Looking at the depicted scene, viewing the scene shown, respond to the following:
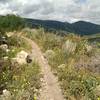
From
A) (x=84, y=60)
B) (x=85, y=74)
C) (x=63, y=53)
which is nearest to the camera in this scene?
(x=85, y=74)

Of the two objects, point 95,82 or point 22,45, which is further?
point 22,45

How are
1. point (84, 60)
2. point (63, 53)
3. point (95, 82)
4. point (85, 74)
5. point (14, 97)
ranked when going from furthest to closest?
1. point (63, 53)
2. point (84, 60)
3. point (85, 74)
4. point (95, 82)
5. point (14, 97)

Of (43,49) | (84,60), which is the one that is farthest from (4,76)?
(43,49)

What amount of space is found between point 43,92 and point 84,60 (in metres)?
4.68

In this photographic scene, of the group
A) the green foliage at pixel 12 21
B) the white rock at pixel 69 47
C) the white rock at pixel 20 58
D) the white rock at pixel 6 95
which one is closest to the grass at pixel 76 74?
the white rock at pixel 69 47

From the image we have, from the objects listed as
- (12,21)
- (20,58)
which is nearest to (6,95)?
(20,58)

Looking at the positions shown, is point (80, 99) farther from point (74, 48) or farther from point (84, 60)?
point (74, 48)

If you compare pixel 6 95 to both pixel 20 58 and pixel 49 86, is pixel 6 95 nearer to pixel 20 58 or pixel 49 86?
pixel 49 86

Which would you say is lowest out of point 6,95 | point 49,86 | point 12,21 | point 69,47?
point 49,86

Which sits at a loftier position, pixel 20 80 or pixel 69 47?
pixel 69 47

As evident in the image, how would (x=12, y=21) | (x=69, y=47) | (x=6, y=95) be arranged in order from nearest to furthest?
(x=6, y=95), (x=69, y=47), (x=12, y=21)

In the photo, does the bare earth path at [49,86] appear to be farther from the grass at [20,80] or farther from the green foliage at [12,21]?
the green foliage at [12,21]

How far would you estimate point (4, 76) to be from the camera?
42.3 ft

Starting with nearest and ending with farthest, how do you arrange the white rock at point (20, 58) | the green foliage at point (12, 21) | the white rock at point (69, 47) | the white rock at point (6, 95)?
the white rock at point (6, 95), the white rock at point (20, 58), the white rock at point (69, 47), the green foliage at point (12, 21)
